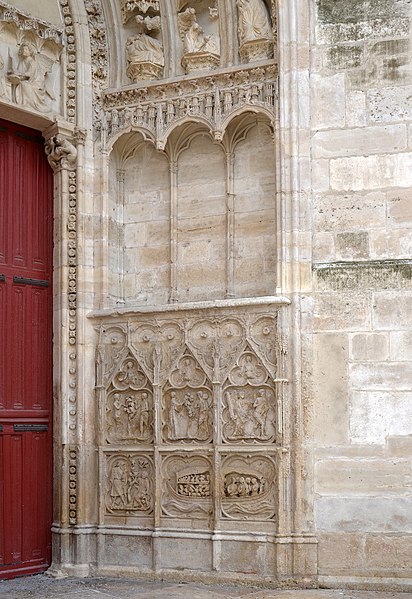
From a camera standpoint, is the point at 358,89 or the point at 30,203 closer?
the point at 358,89

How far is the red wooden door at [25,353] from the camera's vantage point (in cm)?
714

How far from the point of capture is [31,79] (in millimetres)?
7355

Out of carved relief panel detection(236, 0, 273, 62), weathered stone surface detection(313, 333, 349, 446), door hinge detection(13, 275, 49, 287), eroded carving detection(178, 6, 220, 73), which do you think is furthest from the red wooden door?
weathered stone surface detection(313, 333, 349, 446)

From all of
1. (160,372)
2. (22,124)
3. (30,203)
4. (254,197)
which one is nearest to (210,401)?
(160,372)

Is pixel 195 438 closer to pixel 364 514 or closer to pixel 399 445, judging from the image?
pixel 364 514

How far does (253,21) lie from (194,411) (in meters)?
3.15

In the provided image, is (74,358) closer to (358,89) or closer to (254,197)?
(254,197)

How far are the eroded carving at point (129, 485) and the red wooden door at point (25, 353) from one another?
20.3 inches

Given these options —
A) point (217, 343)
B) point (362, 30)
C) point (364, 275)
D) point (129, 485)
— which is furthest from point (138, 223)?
point (362, 30)

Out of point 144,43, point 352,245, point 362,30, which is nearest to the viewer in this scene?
point 352,245

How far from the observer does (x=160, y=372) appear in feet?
23.7

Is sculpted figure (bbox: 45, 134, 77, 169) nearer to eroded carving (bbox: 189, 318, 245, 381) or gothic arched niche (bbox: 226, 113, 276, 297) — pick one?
gothic arched niche (bbox: 226, 113, 276, 297)

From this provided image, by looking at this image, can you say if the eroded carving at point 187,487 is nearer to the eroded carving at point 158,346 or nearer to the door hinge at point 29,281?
the eroded carving at point 158,346

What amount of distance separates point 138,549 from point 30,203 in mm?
2904
